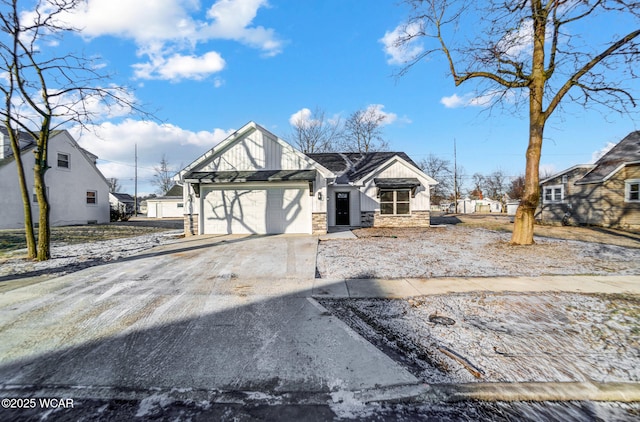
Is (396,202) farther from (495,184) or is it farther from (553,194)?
(495,184)

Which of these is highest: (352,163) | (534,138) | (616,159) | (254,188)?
(352,163)

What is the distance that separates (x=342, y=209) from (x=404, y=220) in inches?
146

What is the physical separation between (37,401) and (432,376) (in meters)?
3.46

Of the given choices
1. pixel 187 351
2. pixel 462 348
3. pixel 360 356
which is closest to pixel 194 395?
pixel 187 351

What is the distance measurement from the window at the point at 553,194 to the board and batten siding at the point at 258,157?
16.9 metres

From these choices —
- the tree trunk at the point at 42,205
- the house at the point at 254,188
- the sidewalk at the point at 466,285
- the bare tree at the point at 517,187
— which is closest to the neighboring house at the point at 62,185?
the house at the point at 254,188

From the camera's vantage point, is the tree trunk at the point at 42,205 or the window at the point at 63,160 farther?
the window at the point at 63,160

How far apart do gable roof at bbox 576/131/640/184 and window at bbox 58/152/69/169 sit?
33636mm

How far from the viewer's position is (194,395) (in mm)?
2314

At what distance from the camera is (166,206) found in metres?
35.4

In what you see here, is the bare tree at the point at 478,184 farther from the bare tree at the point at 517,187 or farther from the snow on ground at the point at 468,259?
the snow on ground at the point at 468,259

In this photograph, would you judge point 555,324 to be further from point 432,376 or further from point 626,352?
point 432,376

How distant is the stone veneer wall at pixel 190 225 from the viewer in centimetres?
1239

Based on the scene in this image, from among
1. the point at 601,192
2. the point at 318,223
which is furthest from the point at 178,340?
the point at 601,192
